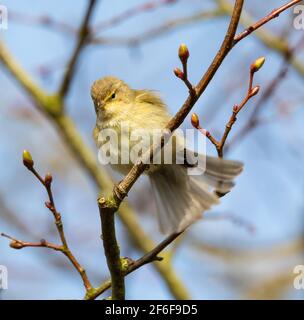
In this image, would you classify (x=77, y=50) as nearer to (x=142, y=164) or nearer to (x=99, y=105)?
(x=99, y=105)

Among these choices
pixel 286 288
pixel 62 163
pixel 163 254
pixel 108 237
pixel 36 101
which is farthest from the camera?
pixel 62 163

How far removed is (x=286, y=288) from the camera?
5535 millimetres

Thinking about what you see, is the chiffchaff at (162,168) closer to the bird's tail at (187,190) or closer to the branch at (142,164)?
the bird's tail at (187,190)

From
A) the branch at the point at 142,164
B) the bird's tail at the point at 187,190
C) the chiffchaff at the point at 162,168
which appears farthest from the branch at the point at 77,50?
the branch at the point at 142,164

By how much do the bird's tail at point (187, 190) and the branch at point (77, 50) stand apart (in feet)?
3.78

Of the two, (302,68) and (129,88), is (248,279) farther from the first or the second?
(129,88)

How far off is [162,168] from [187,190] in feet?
1.33

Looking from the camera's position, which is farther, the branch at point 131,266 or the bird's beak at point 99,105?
the bird's beak at point 99,105

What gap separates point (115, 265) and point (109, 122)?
1.24m

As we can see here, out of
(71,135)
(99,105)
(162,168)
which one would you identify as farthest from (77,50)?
(162,168)

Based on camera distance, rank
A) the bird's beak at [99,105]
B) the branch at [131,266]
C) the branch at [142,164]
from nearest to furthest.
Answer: the branch at [142,164], the branch at [131,266], the bird's beak at [99,105]

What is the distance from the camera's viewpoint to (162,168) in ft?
11.7

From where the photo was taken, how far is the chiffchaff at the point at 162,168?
9.55 feet
